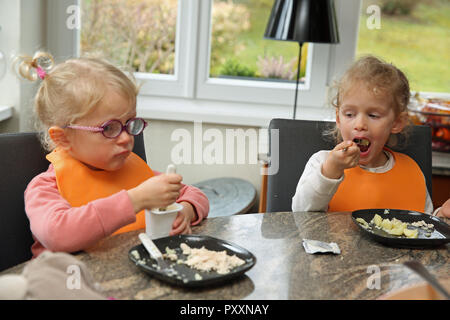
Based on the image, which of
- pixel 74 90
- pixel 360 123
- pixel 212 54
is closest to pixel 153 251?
pixel 74 90

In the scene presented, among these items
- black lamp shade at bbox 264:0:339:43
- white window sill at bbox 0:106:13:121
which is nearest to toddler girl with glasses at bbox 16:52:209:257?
white window sill at bbox 0:106:13:121

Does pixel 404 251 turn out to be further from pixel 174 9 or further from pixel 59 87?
pixel 174 9

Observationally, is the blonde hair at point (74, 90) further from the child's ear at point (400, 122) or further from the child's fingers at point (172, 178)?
the child's ear at point (400, 122)

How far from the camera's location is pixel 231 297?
0.94 metres

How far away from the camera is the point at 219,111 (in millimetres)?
2969

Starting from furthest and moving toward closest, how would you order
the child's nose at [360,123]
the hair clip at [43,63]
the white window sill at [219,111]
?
the white window sill at [219,111] < the child's nose at [360,123] < the hair clip at [43,63]

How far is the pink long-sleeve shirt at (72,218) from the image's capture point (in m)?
1.12

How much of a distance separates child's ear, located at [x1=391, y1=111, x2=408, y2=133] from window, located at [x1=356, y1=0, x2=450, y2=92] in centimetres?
134

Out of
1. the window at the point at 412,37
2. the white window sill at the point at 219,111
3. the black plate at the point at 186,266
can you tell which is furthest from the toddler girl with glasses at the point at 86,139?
the window at the point at 412,37

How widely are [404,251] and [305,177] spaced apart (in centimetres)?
46

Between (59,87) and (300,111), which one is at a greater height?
(59,87)

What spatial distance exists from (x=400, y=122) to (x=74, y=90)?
1.06 meters

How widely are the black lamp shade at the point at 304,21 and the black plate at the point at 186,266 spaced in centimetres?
155
